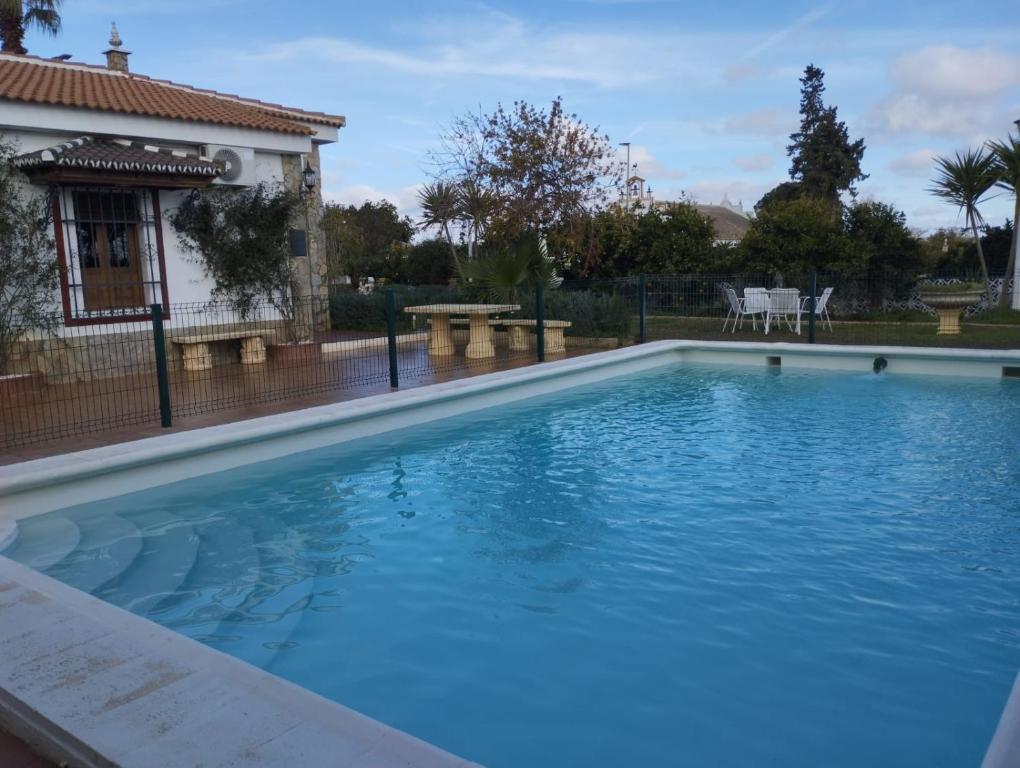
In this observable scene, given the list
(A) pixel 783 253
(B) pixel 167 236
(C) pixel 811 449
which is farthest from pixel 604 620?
(A) pixel 783 253

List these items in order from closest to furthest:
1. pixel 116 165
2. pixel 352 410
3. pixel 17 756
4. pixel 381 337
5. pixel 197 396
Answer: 1. pixel 17 756
2. pixel 352 410
3. pixel 197 396
4. pixel 116 165
5. pixel 381 337

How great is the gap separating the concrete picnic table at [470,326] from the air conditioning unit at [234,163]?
333 centimetres

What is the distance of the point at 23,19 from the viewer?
21000mm

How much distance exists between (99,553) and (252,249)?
8621 millimetres

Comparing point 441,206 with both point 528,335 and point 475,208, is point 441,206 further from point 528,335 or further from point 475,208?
point 528,335

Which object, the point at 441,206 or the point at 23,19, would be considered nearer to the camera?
the point at 23,19

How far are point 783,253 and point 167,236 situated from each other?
13349mm

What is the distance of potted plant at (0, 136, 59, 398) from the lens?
32.6ft

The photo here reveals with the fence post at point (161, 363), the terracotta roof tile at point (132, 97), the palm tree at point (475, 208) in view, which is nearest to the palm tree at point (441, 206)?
the palm tree at point (475, 208)

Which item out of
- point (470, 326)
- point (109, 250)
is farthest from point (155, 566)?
point (470, 326)

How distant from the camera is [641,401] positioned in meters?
10.3

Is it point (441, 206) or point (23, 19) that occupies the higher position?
point (23, 19)

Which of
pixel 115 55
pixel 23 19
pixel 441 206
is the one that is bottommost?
pixel 441 206

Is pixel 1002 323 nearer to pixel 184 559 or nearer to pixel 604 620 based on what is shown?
pixel 604 620
